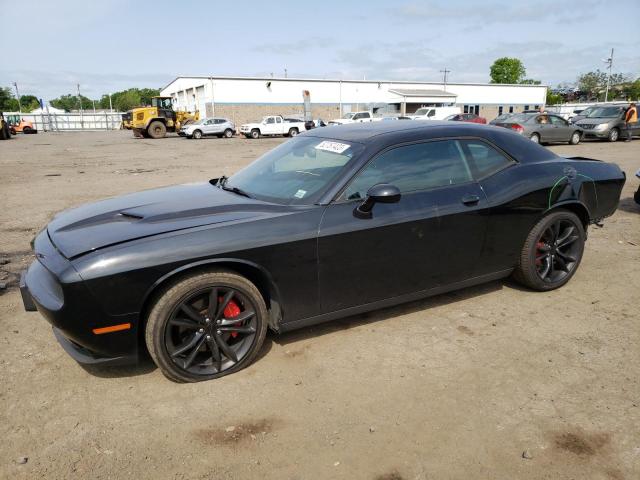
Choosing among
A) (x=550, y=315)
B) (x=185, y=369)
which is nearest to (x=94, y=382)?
(x=185, y=369)

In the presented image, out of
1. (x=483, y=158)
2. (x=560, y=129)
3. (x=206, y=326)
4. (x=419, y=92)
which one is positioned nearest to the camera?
(x=206, y=326)

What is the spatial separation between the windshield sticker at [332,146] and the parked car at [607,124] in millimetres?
21961

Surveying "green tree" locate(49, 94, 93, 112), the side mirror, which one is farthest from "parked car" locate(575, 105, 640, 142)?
"green tree" locate(49, 94, 93, 112)

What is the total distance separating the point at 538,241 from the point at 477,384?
5.65ft

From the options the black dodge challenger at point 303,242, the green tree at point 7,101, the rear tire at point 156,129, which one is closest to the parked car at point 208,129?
the rear tire at point 156,129

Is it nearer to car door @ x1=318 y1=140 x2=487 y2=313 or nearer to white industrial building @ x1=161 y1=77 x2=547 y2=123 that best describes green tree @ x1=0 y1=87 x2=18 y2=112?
white industrial building @ x1=161 y1=77 x2=547 y2=123

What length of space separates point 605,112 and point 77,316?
25.7 m

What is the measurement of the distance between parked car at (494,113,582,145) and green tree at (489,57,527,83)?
3536 inches

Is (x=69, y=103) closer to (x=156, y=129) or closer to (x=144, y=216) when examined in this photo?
(x=156, y=129)

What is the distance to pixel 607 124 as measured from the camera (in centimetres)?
2141

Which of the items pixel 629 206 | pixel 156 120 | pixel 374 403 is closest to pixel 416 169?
pixel 374 403

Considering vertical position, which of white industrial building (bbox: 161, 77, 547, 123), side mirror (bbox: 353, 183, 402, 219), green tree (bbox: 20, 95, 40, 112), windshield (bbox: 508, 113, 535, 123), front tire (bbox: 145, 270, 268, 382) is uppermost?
green tree (bbox: 20, 95, 40, 112)

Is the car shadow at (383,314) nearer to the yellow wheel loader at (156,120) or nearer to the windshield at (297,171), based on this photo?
the windshield at (297,171)

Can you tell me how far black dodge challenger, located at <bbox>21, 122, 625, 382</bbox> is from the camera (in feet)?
8.93
